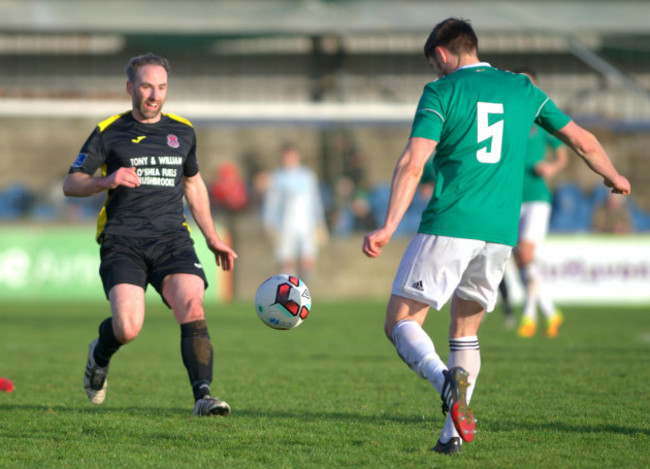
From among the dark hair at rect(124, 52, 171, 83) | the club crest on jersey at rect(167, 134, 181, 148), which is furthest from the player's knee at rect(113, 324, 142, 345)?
the dark hair at rect(124, 52, 171, 83)

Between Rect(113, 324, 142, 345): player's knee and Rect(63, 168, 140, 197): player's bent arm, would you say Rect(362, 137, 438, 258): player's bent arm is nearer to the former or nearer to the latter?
Rect(63, 168, 140, 197): player's bent arm

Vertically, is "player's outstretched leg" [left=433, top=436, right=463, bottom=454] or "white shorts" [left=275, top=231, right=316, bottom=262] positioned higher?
"player's outstretched leg" [left=433, top=436, right=463, bottom=454]

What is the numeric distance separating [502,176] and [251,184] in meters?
16.0

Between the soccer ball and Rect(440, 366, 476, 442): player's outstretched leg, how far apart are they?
5.57 feet

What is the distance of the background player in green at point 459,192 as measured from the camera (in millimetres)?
4469

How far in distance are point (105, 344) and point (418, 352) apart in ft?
7.16

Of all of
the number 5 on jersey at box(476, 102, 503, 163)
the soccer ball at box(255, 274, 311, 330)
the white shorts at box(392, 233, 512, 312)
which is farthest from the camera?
the soccer ball at box(255, 274, 311, 330)

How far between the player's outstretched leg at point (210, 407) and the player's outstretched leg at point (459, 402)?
1.73 meters

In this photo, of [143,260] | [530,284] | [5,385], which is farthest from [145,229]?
[530,284]

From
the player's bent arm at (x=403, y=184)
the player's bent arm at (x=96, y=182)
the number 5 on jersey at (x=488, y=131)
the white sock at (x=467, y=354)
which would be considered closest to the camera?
the player's bent arm at (x=403, y=184)

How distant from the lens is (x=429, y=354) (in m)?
4.37

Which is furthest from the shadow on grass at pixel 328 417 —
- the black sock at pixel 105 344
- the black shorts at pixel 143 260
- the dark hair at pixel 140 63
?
the dark hair at pixel 140 63

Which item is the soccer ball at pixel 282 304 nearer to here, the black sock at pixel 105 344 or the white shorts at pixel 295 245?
the black sock at pixel 105 344

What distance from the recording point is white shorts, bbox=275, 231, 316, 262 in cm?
1775
